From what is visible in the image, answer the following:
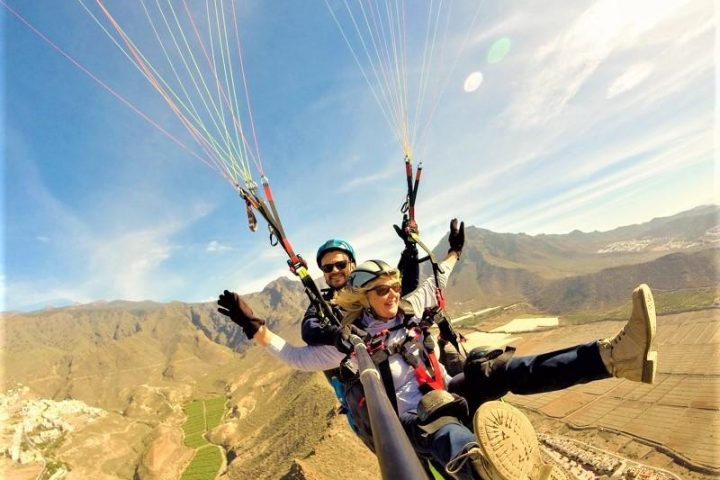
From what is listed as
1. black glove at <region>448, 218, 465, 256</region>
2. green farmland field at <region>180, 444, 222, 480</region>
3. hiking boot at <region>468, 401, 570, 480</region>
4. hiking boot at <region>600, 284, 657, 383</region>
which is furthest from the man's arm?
green farmland field at <region>180, 444, 222, 480</region>

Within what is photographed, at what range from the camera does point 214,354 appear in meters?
182

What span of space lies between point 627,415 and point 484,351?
6225cm

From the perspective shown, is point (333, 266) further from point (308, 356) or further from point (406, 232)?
point (308, 356)

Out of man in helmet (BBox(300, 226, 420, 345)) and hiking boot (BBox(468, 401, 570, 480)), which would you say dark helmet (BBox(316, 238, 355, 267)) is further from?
hiking boot (BBox(468, 401, 570, 480))

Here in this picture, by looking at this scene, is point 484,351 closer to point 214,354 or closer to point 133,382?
point 133,382

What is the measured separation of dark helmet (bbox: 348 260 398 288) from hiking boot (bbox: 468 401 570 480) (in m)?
1.66

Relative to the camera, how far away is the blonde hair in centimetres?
385

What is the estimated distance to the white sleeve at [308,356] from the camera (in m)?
3.77

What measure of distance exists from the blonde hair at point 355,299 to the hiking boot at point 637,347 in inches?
80.3

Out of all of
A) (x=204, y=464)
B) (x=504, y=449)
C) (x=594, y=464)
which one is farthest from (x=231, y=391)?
(x=504, y=449)

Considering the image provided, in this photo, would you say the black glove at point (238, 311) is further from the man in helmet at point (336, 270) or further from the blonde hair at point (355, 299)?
the blonde hair at point (355, 299)

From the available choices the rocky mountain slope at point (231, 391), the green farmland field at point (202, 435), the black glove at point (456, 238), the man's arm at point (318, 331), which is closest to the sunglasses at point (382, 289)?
the man's arm at point (318, 331)

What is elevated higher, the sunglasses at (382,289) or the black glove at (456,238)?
the black glove at (456,238)

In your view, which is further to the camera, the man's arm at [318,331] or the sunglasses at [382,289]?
the sunglasses at [382,289]
